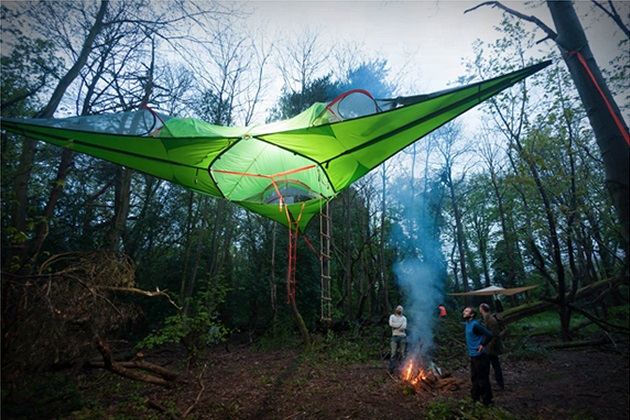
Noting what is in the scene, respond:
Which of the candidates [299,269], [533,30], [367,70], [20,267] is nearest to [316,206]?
[20,267]

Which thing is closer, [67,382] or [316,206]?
[67,382]

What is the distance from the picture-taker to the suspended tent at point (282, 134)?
3.08 metres

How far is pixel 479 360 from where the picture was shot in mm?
3904

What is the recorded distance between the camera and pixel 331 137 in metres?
3.57

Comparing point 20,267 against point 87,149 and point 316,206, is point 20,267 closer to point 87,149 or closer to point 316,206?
point 87,149

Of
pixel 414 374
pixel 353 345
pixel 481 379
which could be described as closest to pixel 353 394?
pixel 414 374

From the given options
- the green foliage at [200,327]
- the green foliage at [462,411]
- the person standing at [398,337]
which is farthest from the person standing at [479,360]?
the green foliage at [200,327]

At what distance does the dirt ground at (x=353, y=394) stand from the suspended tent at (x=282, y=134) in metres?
3.13

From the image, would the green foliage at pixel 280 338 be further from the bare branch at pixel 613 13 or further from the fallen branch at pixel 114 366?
the bare branch at pixel 613 13

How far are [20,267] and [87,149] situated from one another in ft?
5.69

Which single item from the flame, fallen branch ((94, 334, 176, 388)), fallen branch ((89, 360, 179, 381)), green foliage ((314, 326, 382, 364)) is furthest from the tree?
green foliage ((314, 326, 382, 364))

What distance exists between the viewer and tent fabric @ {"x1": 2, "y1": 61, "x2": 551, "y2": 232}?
3.08 meters

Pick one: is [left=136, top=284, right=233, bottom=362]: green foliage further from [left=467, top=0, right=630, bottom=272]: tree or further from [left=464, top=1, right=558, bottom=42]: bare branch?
[left=464, top=1, right=558, bottom=42]: bare branch

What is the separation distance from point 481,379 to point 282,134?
4.24 m
